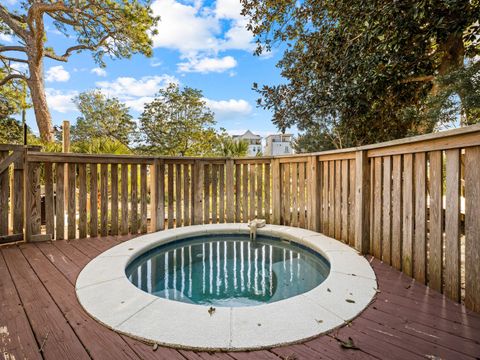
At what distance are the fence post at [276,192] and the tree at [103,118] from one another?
1504 centimetres

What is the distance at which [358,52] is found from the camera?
333cm

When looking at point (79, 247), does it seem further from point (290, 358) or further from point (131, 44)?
point (131, 44)

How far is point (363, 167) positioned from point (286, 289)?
1.62 metres

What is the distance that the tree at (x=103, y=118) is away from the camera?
17.5m

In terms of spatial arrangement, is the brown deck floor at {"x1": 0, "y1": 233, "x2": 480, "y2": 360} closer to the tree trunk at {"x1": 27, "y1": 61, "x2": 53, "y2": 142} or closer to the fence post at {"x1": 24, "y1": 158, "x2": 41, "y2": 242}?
the fence post at {"x1": 24, "y1": 158, "x2": 41, "y2": 242}

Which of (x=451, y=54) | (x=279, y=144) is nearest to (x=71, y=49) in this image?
(x=451, y=54)

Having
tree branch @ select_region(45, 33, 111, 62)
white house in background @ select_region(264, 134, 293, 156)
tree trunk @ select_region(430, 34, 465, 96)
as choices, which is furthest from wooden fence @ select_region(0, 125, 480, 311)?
white house in background @ select_region(264, 134, 293, 156)

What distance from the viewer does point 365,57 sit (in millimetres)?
3307

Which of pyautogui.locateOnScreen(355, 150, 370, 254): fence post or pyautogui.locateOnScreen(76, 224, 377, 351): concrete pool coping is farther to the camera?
pyautogui.locateOnScreen(355, 150, 370, 254): fence post

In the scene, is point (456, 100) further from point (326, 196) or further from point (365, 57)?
point (326, 196)

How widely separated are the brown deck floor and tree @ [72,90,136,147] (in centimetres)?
1653

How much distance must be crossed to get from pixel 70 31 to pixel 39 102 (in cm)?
369

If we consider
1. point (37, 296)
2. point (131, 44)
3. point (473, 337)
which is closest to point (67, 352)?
point (37, 296)

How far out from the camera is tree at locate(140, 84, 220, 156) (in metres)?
12.9
